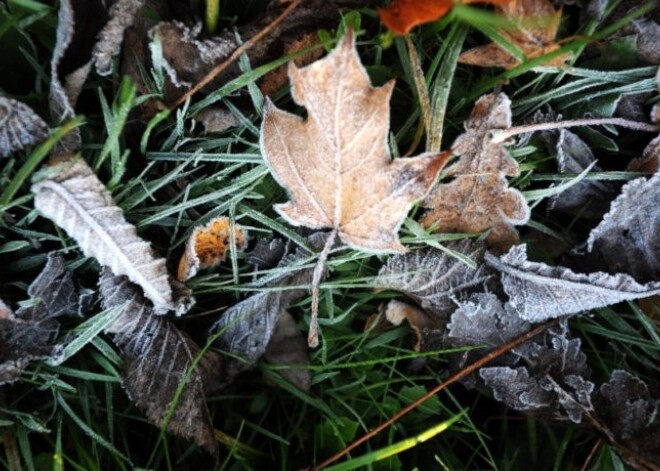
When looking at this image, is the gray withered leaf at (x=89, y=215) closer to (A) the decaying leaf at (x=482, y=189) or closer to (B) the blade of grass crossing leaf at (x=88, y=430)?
(B) the blade of grass crossing leaf at (x=88, y=430)

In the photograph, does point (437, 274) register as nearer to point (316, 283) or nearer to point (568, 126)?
point (316, 283)

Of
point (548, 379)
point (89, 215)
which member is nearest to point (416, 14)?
point (89, 215)

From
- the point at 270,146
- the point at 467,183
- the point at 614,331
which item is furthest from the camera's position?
the point at 614,331

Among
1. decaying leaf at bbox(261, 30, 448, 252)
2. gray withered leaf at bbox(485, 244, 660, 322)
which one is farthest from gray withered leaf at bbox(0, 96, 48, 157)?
gray withered leaf at bbox(485, 244, 660, 322)

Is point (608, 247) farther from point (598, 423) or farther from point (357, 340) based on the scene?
point (357, 340)

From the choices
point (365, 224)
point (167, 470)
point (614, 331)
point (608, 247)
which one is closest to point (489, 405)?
point (614, 331)

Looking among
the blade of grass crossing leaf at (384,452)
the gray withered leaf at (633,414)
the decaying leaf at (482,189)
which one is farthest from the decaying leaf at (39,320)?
the gray withered leaf at (633,414)

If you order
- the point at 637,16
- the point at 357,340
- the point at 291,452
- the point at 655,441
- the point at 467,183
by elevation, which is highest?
the point at 637,16
